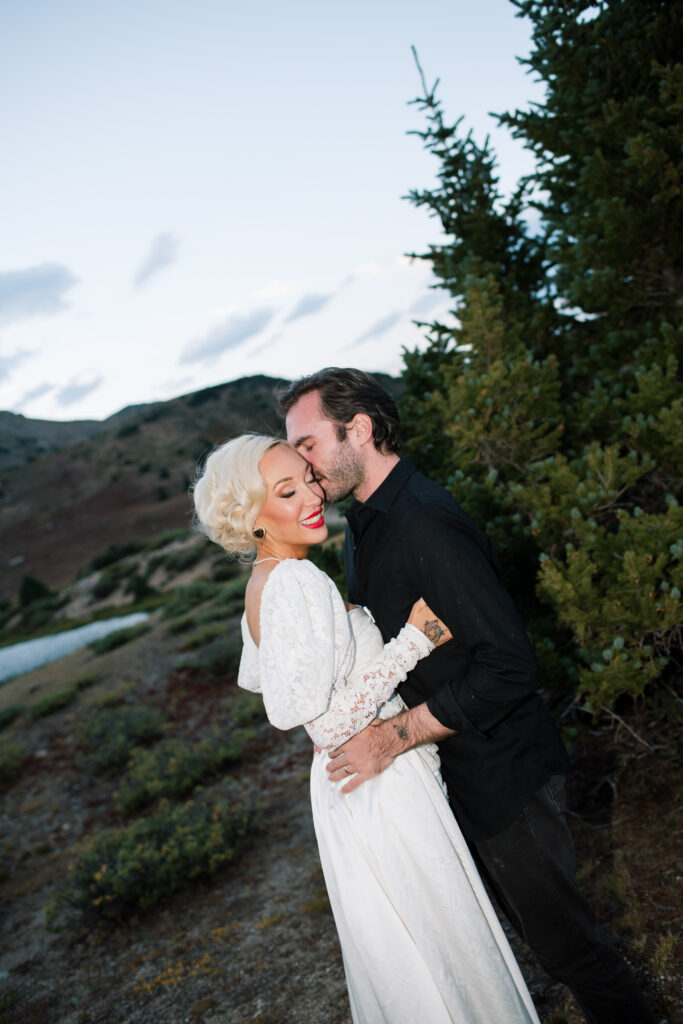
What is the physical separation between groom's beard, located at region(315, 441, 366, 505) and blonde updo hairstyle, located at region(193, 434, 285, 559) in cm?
29

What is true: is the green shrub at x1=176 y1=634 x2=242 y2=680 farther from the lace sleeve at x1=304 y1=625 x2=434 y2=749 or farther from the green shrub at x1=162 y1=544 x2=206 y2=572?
the green shrub at x1=162 y1=544 x2=206 y2=572

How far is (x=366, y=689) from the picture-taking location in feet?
6.54

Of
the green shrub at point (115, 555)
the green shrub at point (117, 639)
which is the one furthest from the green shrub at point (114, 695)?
the green shrub at point (115, 555)

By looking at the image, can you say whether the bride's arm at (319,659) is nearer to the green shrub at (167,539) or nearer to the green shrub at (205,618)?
the green shrub at (205,618)

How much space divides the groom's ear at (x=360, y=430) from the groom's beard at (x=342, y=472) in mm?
41

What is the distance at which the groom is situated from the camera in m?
1.95

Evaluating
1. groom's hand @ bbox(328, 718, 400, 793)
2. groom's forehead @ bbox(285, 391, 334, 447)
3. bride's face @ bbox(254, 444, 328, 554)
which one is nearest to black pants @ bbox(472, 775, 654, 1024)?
groom's hand @ bbox(328, 718, 400, 793)

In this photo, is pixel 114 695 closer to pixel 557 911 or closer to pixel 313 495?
pixel 313 495

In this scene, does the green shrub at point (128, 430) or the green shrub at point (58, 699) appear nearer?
the green shrub at point (58, 699)

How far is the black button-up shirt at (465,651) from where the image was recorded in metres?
1.94

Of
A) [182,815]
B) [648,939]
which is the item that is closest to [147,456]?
[182,815]

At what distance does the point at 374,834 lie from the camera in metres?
1.95

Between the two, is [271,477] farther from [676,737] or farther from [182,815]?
[182,815]

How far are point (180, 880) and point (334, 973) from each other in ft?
7.27
